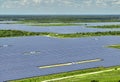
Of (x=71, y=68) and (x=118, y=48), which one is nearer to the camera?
(x=71, y=68)

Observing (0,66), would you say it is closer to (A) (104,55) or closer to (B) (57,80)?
(B) (57,80)

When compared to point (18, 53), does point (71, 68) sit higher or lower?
higher

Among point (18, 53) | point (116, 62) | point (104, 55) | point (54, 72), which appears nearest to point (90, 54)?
point (104, 55)

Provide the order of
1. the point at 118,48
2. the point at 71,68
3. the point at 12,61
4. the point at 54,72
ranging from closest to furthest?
the point at 54,72 → the point at 71,68 → the point at 12,61 → the point at 118,48

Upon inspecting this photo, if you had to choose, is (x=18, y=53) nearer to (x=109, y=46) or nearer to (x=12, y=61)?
(x=12, y=61)

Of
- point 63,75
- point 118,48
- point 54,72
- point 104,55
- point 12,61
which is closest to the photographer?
point 63,75

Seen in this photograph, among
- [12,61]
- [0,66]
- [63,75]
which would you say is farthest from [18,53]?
[63,75]

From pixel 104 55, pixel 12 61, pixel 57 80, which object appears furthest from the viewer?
pixel 104 55

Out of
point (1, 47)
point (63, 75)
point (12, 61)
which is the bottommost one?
point (1, 47)

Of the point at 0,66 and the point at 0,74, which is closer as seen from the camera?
the point at 0,74
